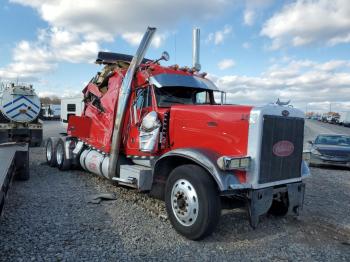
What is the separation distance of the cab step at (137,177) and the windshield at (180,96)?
124cm

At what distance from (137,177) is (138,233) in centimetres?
135

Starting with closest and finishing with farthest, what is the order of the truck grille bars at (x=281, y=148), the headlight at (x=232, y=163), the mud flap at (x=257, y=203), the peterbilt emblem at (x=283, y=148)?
the headlight at (x=232, y=163) → the mud flap at (x=257, y=203) → the truck grille bars at (x=281, y=148) → the peterbilt emblem at (x=283, y=148)

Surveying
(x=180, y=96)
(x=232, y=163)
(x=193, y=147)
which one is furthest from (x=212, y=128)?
(x=180, y=96)

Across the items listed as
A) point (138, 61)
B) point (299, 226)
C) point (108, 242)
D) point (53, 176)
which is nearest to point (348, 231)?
point (299, 226)

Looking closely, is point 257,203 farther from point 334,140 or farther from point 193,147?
point 334,140

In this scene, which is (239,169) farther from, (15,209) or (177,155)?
(15,209)

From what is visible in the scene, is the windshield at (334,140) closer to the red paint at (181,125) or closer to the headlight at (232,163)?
the red paint at (181,125)

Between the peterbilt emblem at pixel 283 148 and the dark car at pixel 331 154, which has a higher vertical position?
the peterbilt emblem at pixel 283 148

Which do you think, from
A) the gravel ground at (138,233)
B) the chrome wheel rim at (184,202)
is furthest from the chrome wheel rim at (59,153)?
the chrome wheel rim at (184,202)

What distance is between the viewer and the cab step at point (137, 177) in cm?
640

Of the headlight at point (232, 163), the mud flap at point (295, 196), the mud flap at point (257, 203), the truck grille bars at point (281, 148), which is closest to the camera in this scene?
the headlight at point (232, 163)

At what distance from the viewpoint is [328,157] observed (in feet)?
42.5

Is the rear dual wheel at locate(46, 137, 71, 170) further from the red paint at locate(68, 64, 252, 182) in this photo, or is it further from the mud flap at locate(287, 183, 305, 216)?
the mud flap at locate(287, 183, 305, 216)

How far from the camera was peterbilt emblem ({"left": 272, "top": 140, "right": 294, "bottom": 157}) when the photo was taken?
5285 millimetres
